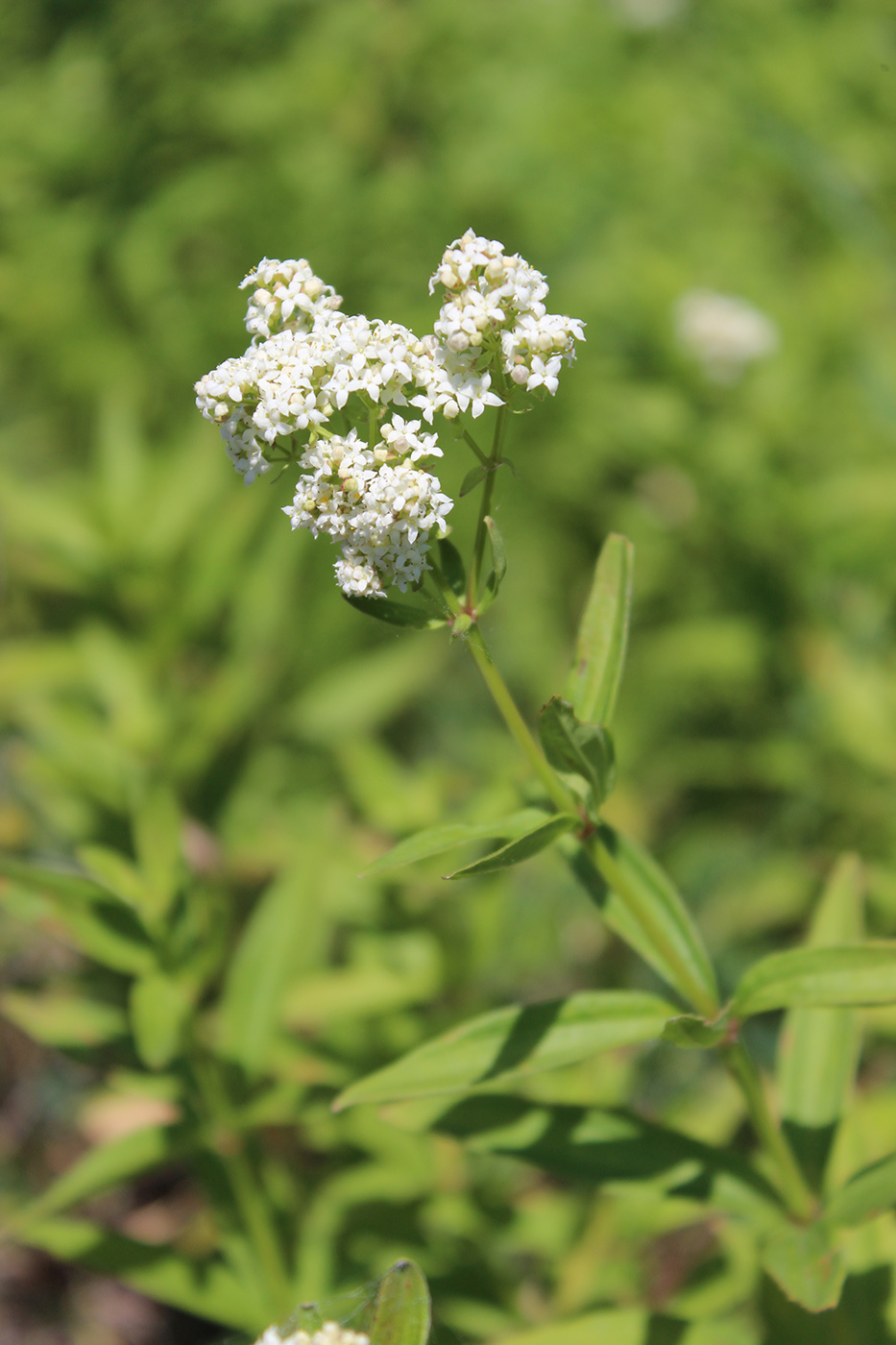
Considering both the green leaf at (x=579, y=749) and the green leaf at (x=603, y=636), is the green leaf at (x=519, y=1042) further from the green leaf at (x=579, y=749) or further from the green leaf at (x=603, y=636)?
the green leaf at (x=603, y=636)

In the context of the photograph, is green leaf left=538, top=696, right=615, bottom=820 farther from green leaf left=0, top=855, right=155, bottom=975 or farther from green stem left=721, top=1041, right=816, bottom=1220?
A: green leaf left=0, top=855, right=155, bottom=975

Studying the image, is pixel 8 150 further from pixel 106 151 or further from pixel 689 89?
pixel 689 89

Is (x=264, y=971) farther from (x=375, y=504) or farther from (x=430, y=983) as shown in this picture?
(x=375, y=504)

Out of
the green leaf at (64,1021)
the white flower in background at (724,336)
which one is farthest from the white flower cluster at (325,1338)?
the white flower in background at (724,336)

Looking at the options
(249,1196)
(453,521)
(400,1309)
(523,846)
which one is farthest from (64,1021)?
(453,521)

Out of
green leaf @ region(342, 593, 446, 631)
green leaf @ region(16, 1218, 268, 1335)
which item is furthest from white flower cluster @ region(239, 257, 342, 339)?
green leaf @ region(16, 1218, 268, 1335)

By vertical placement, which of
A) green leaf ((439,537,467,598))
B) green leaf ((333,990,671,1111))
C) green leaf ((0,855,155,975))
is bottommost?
green leaf ((333,990,671,1111))
